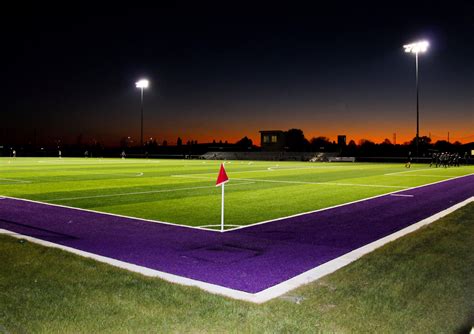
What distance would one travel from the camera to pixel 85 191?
17625 mm

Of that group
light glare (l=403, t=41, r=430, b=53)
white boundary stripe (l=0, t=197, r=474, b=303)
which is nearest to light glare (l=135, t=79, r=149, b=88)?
light glare (l=403, t=41, r=430, b=53)

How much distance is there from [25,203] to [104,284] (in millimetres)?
9423

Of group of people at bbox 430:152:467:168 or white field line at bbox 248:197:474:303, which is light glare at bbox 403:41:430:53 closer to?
group of people at bbox 430:152:467:168

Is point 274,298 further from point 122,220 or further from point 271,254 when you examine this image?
A: point 122,220

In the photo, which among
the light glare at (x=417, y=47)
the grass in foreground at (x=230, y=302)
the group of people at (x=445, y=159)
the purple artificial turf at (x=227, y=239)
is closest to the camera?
the grass in foreground at (x=230, y=302)

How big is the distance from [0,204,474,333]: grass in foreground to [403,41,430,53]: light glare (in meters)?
45.0

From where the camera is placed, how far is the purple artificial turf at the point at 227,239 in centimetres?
653

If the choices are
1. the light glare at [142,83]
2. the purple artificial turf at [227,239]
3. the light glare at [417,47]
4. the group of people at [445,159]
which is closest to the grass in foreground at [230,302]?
the purple artificial turf at [227,239]

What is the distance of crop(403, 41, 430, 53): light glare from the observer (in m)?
46.4

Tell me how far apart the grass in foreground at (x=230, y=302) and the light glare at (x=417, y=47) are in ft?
148

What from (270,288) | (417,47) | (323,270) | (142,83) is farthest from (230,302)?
(142,83)

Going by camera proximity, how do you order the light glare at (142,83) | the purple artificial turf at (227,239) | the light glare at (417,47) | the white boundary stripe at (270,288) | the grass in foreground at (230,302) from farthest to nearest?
the light glare at (142,83) < the light glare at (417,47) < the purple artificial turf at (227,239) < the white boundary stripe at (270,288) < the grass in foreground at (230,302)

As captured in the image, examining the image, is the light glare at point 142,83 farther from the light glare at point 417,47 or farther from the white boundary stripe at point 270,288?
the white boundary stripe at point 270,288

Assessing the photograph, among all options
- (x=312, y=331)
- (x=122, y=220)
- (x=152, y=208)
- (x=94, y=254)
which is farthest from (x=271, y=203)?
(x=312, y=331)
